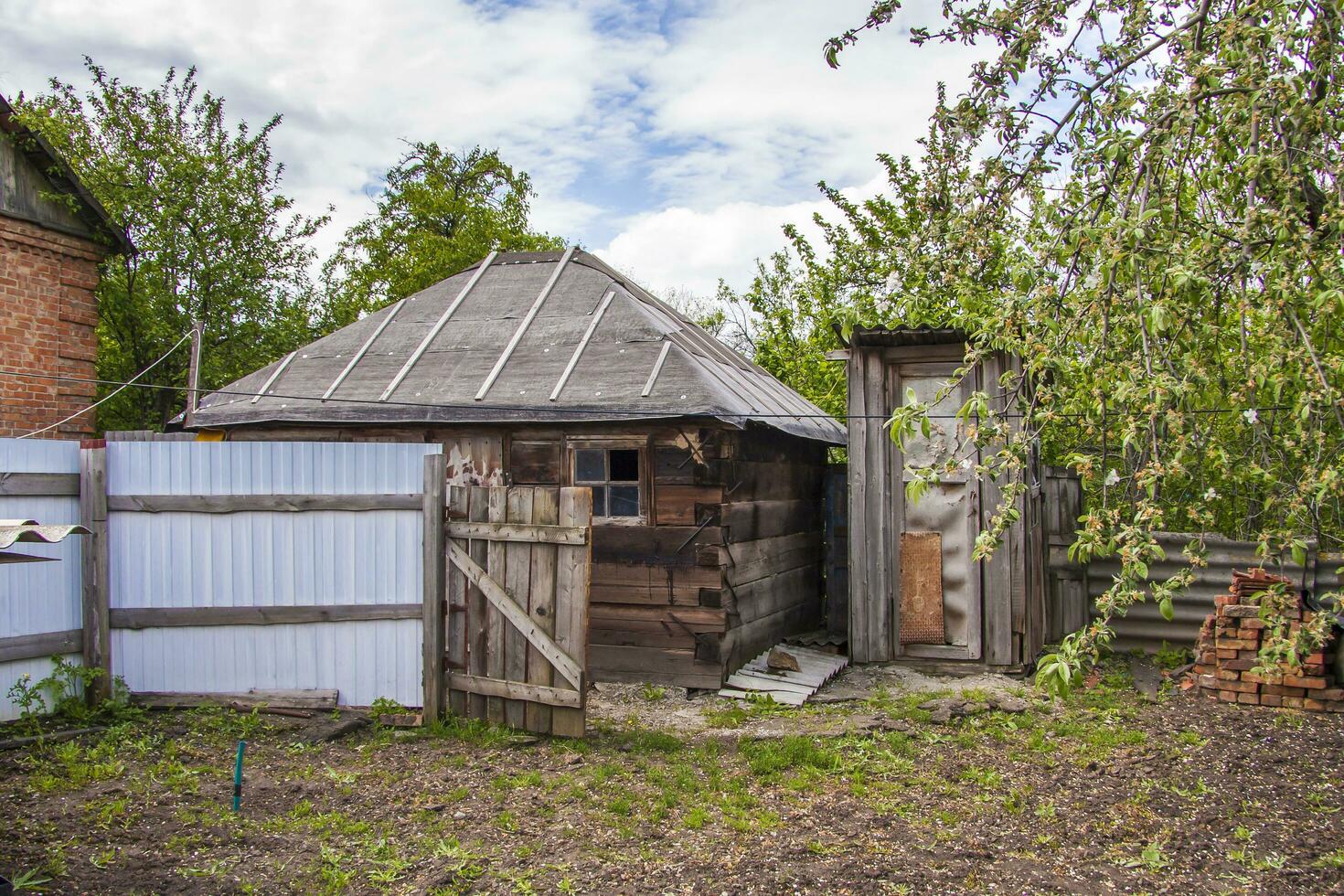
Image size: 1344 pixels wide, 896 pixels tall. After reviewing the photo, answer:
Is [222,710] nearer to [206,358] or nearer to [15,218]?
[15,218]

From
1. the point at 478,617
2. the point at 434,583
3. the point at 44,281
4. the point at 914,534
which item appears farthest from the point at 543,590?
the point at 44,281

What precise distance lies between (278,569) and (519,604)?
189 centimetres

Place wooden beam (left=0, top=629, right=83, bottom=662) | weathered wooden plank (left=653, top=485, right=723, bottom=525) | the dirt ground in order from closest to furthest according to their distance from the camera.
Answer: the dirt ground < wooden beam (left=0, top=629, right=83, bottom=662) < weathered wooden plank (left=653, top=485, right=723, bottom=525)

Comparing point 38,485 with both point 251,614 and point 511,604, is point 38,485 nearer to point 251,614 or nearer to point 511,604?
point 251,614

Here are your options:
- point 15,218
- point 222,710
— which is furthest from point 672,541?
point 15,218

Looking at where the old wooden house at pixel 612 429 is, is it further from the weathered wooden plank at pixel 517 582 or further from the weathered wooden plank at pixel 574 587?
the weathered wooden plank at pixel 574 587

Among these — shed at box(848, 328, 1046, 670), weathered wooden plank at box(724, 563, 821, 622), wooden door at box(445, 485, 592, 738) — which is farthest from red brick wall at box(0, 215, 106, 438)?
shed at box(848, 328, 1046, 670)

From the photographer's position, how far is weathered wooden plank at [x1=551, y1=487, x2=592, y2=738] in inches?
254

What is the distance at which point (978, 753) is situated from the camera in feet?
22.1

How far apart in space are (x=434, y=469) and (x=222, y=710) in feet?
7.61

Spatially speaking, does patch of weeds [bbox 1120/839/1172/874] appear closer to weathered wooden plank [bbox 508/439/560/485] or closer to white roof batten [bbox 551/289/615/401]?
weathered wooden plank [bbox 508/439/560/485]

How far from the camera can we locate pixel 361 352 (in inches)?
418

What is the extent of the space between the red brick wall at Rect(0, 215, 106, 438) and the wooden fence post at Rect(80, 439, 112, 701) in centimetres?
460

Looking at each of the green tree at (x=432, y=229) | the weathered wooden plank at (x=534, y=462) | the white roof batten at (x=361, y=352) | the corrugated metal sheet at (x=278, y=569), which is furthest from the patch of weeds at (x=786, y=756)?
the green tree at (x=432, y=229)
